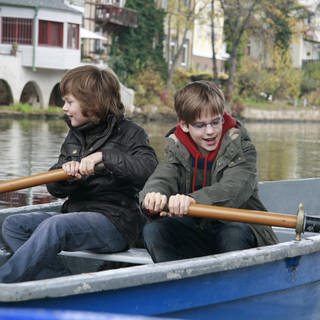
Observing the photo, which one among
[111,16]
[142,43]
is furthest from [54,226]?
[142,43]

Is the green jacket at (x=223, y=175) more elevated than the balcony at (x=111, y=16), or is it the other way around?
the balcony at (x=111, y=16)

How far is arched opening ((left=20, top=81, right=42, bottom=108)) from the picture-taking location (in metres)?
39.8

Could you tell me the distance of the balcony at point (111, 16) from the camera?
46.9m

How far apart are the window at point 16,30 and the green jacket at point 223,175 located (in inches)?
1428

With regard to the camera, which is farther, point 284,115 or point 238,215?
point 284,115

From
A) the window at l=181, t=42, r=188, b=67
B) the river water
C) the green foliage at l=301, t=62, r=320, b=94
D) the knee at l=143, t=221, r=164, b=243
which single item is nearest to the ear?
the knee at l=143, t=221, r=164, b=243

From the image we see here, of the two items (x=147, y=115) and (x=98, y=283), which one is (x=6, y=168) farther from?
(x=147, y=115)

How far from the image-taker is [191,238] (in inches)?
201

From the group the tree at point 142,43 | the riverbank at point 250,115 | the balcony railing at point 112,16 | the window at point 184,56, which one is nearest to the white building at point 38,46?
the riverbank at point 250,115

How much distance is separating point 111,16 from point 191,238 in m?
42.3

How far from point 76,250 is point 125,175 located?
44 cm

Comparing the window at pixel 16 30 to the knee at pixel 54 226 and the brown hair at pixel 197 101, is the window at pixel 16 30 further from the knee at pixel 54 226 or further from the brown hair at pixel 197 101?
the knee at pixel 54 226

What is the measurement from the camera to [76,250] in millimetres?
5023

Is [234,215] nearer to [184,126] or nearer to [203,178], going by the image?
[203,178]
